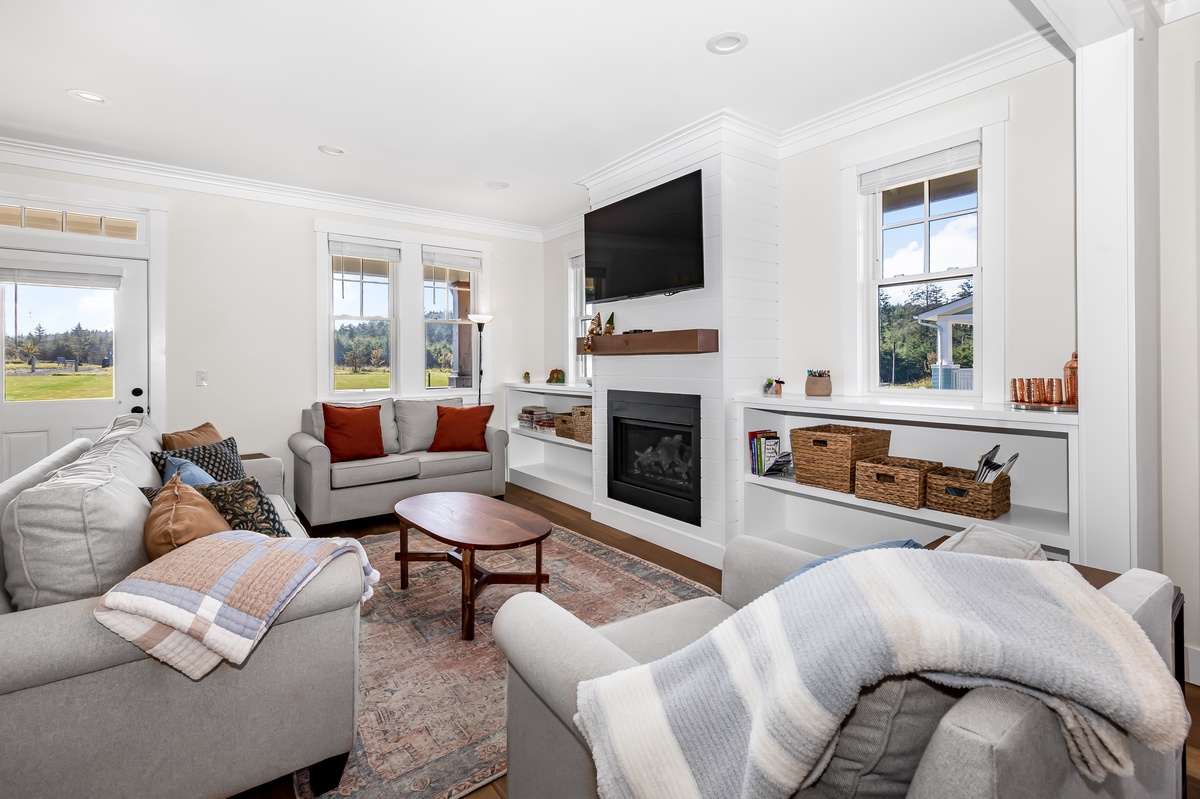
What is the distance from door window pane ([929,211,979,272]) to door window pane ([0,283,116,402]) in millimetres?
5331

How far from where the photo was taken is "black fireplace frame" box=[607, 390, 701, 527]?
376cm

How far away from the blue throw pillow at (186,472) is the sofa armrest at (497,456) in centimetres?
260

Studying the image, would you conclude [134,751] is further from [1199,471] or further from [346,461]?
[1199,471]

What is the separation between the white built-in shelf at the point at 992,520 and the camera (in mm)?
2455

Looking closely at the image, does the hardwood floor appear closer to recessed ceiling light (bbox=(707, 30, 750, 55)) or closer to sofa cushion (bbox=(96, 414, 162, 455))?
sofa cushion (bbox=(96, 414, 162, 455))

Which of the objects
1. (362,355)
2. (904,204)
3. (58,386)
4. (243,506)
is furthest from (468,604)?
(58,386)

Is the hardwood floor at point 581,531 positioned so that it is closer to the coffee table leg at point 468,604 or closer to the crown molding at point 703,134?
the coffee table leg at point 468,604

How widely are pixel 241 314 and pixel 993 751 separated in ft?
17.3

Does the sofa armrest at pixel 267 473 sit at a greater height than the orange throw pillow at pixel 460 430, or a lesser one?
lesser

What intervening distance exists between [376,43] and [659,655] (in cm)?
281

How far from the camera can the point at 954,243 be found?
121 inches

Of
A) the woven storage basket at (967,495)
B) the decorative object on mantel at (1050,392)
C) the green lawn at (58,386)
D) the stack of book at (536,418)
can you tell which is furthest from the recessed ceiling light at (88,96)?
the decorative object on mantel at (1050,392)

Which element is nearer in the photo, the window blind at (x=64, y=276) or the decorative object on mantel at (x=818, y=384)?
the decorative object on mantel at (x=818, y=384)

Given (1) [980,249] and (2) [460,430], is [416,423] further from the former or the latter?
(1) [980,249]
